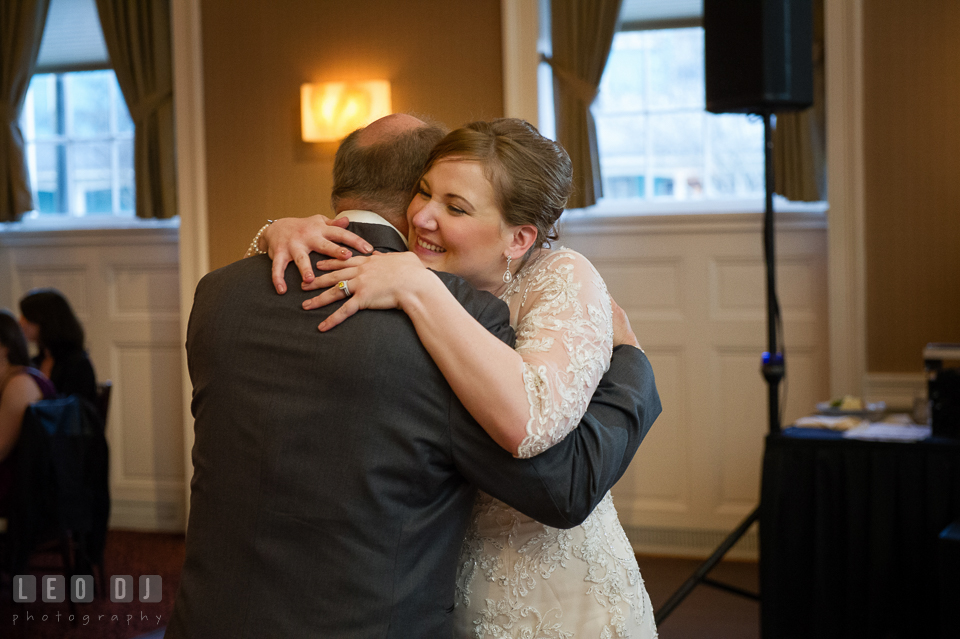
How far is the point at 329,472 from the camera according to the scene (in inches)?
41.4

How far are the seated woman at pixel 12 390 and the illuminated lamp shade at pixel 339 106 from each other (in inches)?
63.8

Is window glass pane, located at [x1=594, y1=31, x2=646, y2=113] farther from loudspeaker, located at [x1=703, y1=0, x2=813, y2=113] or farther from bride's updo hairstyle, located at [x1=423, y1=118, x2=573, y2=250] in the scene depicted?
bride's updo hairstyle, located at [x1=423, y1=118, x2=573, y2=250]

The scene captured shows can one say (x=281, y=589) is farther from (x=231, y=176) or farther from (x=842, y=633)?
(x=231, y=176)

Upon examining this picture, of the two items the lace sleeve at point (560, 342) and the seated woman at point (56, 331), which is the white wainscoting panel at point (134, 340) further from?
the lace sleeve at point (560, 342)

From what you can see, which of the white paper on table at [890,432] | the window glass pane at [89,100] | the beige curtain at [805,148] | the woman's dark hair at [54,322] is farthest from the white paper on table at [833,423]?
the window glass pane at [89,100]

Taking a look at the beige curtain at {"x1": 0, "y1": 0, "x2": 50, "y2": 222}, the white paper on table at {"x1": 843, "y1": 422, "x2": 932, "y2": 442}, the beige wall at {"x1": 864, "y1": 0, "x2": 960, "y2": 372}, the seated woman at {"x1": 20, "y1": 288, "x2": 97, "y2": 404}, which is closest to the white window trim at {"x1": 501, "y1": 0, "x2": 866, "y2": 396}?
the beige wall at {"x1": 864, "y1": 0, "x2": 960, "y2": 372}

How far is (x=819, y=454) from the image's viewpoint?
9.04 ft

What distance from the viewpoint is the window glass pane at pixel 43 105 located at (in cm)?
503

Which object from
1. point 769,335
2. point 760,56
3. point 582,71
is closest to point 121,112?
point 582,71

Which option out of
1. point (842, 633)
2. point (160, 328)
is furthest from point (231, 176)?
point (842, 633)

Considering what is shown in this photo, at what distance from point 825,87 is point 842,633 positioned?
2314 mm

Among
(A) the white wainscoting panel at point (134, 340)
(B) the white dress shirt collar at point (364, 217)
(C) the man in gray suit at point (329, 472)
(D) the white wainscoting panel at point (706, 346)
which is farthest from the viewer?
(A) the white wainscoting panel at point (134, 340)

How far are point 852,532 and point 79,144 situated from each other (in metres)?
4.52

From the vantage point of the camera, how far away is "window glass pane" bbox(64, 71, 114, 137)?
4973 mm
